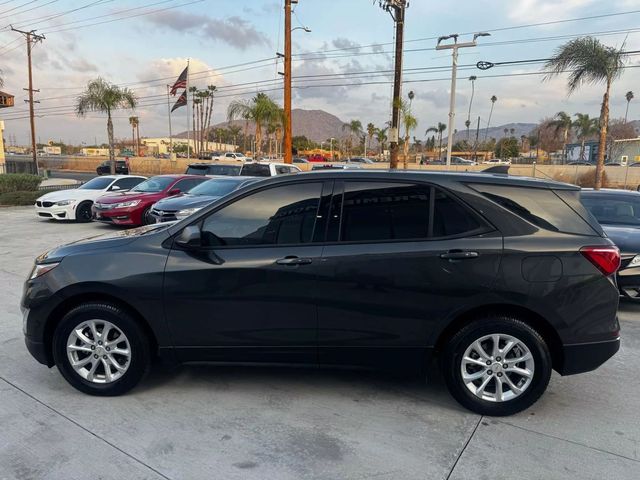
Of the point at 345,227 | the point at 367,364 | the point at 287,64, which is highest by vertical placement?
the point at 287,64

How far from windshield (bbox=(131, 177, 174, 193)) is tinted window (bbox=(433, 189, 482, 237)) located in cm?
1076

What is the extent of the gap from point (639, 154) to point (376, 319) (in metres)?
61.9

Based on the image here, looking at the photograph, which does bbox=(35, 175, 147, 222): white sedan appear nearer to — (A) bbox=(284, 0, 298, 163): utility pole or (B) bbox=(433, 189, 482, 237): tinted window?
(A) bbox=(284, 0, 298, 163): utility pole

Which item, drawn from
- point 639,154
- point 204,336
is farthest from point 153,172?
point 639,154

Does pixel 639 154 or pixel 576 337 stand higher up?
pixel 639 154

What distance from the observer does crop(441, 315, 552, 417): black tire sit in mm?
3314

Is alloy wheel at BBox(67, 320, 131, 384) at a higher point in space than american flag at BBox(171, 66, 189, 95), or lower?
lower

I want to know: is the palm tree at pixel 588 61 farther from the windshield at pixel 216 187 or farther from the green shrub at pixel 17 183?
the green shrub at pixel 17 183

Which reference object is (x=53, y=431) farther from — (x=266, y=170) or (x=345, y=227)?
(x=266, y=170)

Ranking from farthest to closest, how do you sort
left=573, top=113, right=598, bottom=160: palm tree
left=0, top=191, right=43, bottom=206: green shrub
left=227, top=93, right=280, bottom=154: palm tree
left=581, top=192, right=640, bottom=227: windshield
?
1. left=573, top=113, right=598, bottom=160: palm tree
2. left=227, top=93, right=280, bottom=154: palm tree
3. left=0, top=191, right=43, bottom=206: green shrub
4. left=581, top=192, right=640, bottom=227: windshield

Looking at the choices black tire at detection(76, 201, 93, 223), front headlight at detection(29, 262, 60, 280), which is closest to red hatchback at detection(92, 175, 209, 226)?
black tire at detection(76, 201, 93, 223)

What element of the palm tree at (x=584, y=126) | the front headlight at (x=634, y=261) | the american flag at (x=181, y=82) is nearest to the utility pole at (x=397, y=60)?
the front headlight at (x=634, y=261)

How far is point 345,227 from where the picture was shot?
11.3ft

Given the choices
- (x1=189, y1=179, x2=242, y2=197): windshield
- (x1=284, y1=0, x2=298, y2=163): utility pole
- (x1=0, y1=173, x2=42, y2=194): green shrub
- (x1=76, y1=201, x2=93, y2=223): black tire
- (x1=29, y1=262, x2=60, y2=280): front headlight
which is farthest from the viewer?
(x1=284, y1=0, x2=298, y2=163): utility pole
